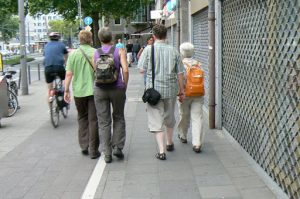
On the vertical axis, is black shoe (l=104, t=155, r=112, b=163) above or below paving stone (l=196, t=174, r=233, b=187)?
above

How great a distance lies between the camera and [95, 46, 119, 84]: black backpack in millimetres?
6238

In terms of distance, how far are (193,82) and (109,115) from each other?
4.04 feet

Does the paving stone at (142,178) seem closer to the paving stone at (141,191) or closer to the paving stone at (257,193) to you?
the paving stone at (141,191)

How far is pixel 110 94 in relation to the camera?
6480 millimetres

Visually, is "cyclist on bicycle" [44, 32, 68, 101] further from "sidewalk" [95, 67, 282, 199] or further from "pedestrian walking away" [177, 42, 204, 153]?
"pedestrian walking away" [177, 42, 204, 153]

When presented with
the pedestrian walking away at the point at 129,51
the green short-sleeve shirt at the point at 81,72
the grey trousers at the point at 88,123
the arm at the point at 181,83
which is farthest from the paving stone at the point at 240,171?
the pedestrian walking away at the point at 129,51

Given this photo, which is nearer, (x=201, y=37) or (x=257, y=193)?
(x=257, y=193)

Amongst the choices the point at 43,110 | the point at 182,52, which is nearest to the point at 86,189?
the point at 182,52

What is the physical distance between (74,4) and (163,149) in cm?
3448

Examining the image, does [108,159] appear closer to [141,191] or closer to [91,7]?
[141,191]

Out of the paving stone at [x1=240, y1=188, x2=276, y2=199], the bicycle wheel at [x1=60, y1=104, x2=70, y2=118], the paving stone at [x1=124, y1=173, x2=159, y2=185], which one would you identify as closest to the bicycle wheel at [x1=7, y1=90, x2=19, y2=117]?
the bicycle wheel at [x1=60, y1=104, x2=70, y2=118]

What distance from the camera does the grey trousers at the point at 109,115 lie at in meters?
6.49

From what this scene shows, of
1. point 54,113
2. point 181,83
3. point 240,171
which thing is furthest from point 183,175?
point 54,113

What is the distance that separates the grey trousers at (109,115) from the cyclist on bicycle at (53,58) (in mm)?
3248
